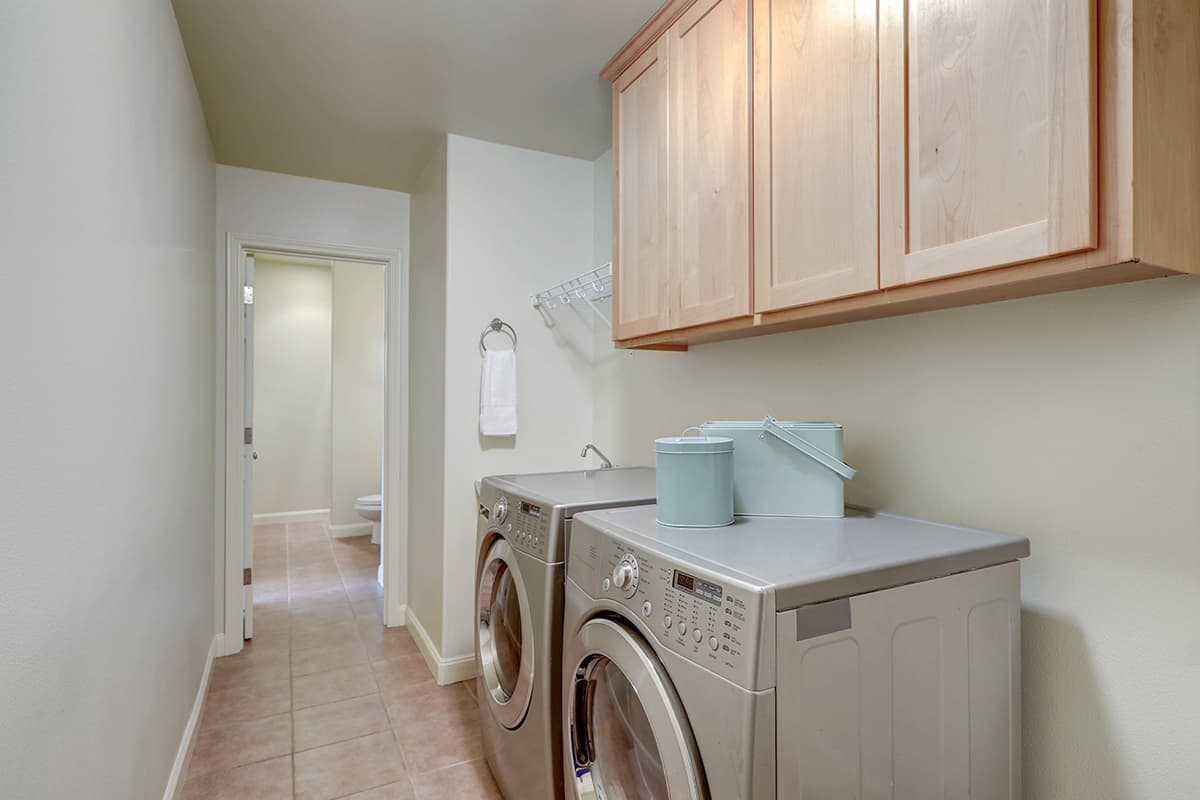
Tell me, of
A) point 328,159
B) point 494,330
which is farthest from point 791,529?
point 328,159

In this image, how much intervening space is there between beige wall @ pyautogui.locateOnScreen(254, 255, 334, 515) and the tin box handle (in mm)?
5223

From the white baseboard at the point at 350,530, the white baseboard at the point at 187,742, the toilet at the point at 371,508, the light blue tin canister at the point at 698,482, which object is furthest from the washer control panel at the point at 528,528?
the white baseboard at the point at 350,530

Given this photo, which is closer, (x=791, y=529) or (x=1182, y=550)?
(x=1182, y=550)

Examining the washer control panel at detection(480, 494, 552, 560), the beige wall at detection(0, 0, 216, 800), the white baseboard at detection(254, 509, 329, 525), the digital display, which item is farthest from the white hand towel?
the white baseboard at detection(254, 509, 329, 525)

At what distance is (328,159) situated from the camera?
9.50 feet

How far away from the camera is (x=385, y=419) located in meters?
3.38

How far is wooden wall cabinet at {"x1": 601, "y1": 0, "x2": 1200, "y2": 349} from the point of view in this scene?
0.85m

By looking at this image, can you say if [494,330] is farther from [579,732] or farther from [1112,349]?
[1112,349]

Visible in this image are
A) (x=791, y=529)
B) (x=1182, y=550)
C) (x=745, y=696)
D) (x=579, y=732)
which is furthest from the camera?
(x=579, y=732)

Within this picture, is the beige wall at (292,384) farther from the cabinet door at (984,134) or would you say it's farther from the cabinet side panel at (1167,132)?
the cabinet side panel at (1167,132)

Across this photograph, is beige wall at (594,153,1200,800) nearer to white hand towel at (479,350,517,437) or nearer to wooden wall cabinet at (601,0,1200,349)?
wooden wall cabinet at (601,0,1200,349)

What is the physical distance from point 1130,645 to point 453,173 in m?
2.66

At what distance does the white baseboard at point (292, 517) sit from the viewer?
18.3 ft

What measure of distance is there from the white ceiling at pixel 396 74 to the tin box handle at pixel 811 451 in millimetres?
1346
